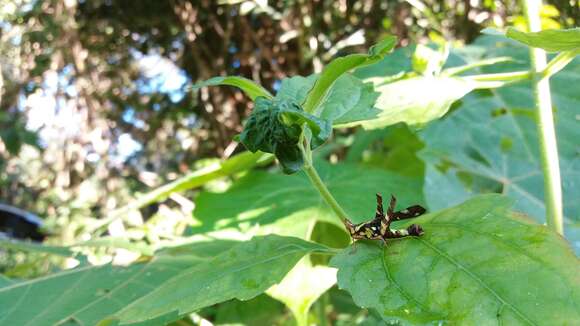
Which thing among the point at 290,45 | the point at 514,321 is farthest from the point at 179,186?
the point at 290,45

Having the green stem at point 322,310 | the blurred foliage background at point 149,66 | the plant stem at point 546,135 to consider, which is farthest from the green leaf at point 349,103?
the blurred foliage background at point 149,66

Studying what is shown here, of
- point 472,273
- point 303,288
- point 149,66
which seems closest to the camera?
point 472,273

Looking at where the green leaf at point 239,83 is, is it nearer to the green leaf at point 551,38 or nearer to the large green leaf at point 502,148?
the green leaf at point 551,38

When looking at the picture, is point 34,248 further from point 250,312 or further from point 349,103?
point 349,103

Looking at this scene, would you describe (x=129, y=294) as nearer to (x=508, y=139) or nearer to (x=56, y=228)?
(x=508, y=139)

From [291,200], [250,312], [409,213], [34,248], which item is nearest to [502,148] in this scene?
[291,200]
